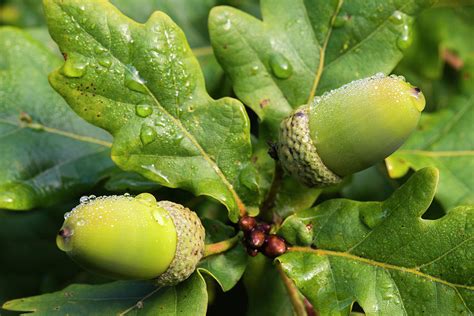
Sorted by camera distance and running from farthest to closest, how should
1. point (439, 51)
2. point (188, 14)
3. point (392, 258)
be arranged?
point (439, 51)
point (188, 14)
point (392, 258)

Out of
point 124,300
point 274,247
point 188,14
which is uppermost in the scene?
point 188,14

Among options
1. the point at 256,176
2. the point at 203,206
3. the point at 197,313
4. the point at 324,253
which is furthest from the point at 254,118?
the point at 197,313

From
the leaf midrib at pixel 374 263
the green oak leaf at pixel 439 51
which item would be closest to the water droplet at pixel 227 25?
the leaf midrib at pixel 374 263

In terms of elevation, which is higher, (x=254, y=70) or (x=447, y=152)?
(x=254, y=70)

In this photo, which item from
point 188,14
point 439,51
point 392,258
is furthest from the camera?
point 439,51

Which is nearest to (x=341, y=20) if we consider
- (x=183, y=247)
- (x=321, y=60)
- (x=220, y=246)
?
(x=321, y=60)

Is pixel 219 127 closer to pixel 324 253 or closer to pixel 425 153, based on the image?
pixel 324 253

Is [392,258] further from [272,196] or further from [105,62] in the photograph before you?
[105,62]

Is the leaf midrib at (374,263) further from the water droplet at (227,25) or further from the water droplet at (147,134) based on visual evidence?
the water droplet at (227,25)
